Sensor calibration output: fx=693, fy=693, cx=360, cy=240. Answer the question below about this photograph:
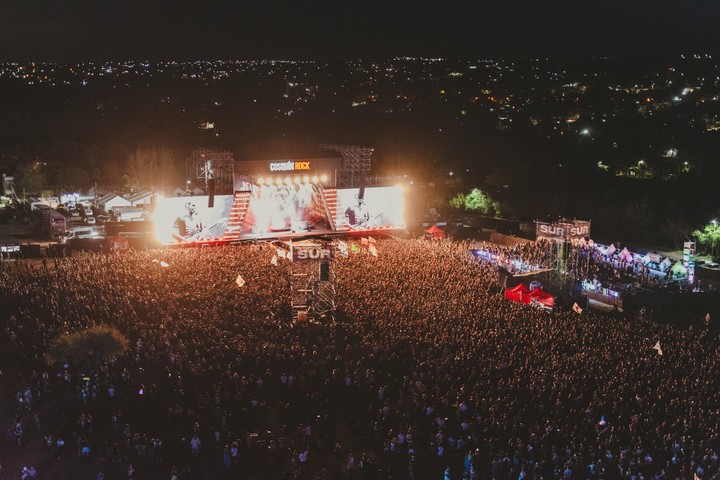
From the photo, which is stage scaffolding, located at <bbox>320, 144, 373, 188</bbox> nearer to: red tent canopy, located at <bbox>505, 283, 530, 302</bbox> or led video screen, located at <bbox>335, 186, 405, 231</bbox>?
led video screen, located at <bbox>335, 186, 405, 231</bbox>

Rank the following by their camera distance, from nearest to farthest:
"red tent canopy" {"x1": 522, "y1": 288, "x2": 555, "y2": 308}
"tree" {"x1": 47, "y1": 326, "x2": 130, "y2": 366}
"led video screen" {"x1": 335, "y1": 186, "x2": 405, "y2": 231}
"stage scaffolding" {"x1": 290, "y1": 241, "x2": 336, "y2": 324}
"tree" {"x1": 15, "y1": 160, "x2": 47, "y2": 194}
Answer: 1. "tree" {"x1": 47, "y1": 326, "x2": 130, "y2": 366}
2. "stage scaffolding" {"x1": 290, "y1": 241, "x2": 336, "y2": 324}
3. "red tent canopy" {"x1": 522, "y1": 288, "x2": 555, "y2": 308}
4. "led video screen" {"x1": 335, "y1": 186, "x2": 405, "y2": 231}
5. "tree" {"x1": 15, "y1": 160, "x2": 47, "y2": 194}

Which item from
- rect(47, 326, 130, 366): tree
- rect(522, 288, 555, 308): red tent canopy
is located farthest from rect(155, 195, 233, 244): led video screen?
rect(522, 288, 555, 308): red tent canopy

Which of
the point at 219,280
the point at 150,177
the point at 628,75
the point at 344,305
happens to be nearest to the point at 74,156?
the point at 150,177

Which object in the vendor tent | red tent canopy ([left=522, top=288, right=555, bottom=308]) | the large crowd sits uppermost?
the vendor tent

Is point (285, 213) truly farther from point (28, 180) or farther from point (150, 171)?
point (28, 180)

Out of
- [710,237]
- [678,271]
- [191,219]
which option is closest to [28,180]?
[191,219]

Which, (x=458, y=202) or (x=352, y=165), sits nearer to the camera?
(x=352, y=165)

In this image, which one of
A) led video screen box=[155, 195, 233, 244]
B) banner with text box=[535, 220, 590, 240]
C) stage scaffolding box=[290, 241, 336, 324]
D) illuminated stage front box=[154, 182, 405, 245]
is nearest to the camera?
stage scaffolding box=[290, 241, 336, 324]

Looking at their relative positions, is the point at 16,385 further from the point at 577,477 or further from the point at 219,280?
the point at 577,477
